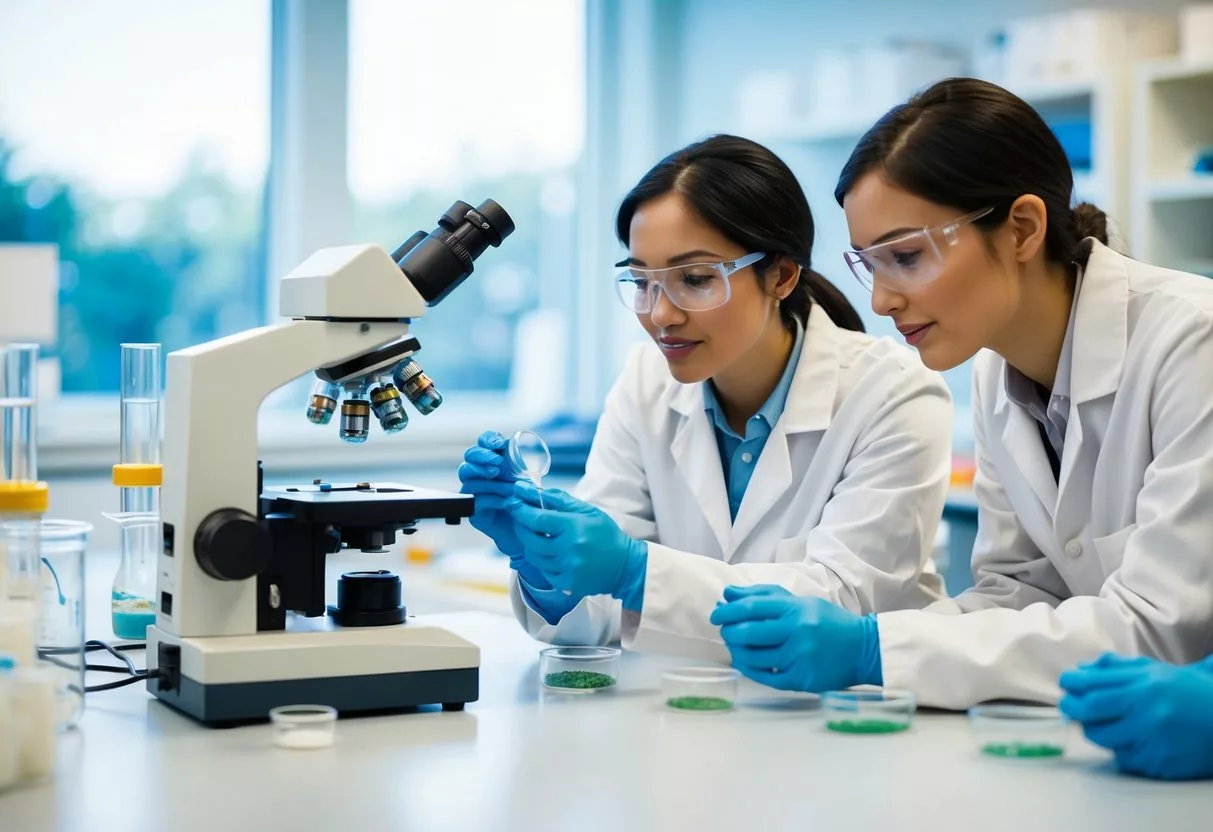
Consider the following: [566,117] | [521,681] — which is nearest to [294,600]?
[521,681]

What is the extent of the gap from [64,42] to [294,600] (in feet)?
10.1

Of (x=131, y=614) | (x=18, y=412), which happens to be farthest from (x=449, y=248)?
(x=131, y=614)

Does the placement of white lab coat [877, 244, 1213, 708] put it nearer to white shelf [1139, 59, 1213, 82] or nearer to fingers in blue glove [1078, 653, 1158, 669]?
fingers in blue glove [1078, 653, 1158, 669]

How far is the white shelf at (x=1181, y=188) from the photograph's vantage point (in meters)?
3.40

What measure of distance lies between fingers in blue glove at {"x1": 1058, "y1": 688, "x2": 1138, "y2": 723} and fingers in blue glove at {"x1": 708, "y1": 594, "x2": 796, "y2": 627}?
13.6 inches

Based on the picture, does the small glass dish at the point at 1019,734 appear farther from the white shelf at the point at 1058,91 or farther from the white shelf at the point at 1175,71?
the white shelf at the point at 1058,91

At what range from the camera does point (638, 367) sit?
240cm

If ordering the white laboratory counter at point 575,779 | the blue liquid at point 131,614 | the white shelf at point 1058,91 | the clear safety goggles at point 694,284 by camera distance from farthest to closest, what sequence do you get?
the white shelf at point 1058,91 → the clear safety goggles at point 694,284 → the blue liquid at point 131,614 → the white laboratory counter at point 575,779

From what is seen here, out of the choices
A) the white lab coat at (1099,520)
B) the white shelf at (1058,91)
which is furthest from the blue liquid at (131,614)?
the white shelf at (1058,91)

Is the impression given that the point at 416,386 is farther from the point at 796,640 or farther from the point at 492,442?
the point at 796,640

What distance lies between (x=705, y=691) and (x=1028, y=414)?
2.24 ft

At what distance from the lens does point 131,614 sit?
1.95m

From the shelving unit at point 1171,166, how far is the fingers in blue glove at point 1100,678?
7.93 feet

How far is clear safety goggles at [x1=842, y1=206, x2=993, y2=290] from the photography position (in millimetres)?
1731
